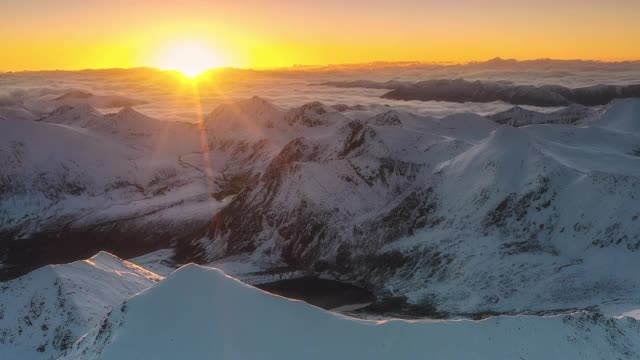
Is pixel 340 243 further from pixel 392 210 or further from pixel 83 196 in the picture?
pixel 83 196

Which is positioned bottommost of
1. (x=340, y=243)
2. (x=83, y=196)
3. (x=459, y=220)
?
(x=83, y=196)

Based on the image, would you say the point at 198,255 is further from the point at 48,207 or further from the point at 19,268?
the point at 48,207

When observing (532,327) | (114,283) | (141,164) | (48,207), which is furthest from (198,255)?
(532,327)

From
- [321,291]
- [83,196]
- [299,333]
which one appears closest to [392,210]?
[321,291]

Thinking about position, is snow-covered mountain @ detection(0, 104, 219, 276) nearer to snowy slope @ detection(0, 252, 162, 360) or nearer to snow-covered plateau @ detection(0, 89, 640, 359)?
snow-covered plateau @ detection(0, 89, 640, 359)

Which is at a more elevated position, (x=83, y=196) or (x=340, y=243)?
(x=340, y=243)

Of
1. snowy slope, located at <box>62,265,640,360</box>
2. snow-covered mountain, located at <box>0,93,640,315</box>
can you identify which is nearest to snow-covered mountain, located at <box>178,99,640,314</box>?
snow-covered mountain, located at <box>0,93,640,315</box>

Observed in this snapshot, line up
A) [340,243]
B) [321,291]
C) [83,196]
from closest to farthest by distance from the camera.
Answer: [321,291] → [340,243] → [83,196]

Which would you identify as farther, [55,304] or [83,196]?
[83,196]
